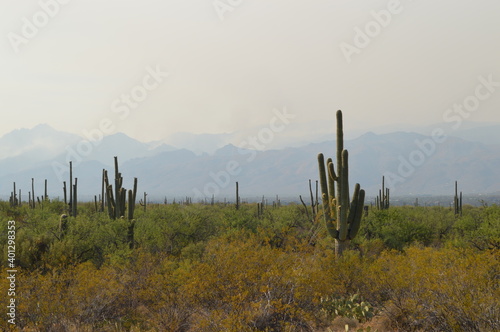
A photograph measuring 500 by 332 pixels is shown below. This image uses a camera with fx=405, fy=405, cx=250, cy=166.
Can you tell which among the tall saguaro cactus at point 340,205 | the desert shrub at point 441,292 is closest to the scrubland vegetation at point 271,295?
the desert shrub at point 441,292

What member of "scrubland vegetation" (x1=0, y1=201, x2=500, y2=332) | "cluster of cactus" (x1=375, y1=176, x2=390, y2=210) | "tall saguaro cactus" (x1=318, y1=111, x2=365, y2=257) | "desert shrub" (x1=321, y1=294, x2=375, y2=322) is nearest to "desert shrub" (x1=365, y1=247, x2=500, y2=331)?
"scrubland vegetation" (x1=0, y1=201, x2=500, y2=332)

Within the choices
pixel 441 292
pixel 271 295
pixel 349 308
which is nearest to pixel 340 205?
pixel 349 308

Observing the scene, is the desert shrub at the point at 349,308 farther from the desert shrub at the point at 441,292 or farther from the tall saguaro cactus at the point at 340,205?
the tall saguaro cactus at the point at 340,205

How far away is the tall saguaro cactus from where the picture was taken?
13.4m

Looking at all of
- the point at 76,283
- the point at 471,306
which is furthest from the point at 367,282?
the point at 76,283

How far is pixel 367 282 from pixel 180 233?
10.2 metres

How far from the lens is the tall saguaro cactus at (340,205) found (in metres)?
13.4

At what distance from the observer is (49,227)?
1616 cm

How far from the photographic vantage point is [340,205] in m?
13.5

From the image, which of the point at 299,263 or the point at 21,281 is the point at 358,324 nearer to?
the point at 299,263

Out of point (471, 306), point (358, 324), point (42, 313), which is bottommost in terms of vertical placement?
point (358, 324)

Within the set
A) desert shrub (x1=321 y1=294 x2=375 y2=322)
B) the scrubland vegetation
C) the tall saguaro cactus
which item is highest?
the tall saguaro cactus

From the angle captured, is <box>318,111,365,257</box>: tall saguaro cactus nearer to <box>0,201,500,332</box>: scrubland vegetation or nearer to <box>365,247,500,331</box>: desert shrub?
<box>0,201,500,332</box>: scrubland vegetation

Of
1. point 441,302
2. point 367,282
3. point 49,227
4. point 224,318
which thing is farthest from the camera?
point 49,227
